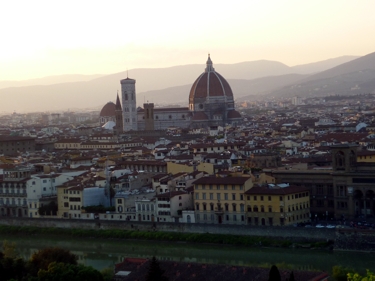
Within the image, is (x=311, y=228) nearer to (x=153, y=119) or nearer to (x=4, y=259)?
(x=4, y=259)

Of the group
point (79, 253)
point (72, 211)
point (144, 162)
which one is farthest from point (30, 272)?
point (144, 162)

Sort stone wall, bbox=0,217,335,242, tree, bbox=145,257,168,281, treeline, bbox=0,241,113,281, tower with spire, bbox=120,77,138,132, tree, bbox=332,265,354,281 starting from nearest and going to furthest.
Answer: tree, bbox=145,257,168,281
treeline, bbox=0,241,113,281
tree, bbox=332,265,354,281
stone wall, bbox=0,217,335,242
tower with spire, bbox=120,77,138,132

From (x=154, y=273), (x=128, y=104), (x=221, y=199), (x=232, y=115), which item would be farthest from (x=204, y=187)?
(x=232, y=115)

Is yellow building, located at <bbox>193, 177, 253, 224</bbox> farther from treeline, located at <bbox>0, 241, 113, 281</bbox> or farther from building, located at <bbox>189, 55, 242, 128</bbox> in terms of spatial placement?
building, located at <bbox>189, 55, 242, 128</bbox>

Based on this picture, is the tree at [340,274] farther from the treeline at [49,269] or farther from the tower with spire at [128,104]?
the tower with spire at [128,104]

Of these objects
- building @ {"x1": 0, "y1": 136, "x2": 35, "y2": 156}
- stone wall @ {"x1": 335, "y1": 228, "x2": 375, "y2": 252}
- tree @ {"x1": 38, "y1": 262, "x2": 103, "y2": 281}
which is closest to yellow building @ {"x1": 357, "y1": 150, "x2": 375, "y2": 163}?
stone wall @ {"x1": 335, "y1": 228, "x2": 375, "y2": 252}

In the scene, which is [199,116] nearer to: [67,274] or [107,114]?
[107,114]
